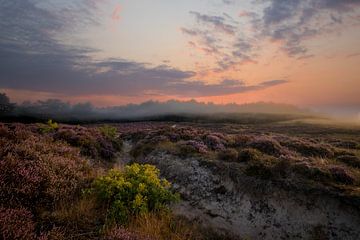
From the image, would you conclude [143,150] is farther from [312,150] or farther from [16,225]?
[16,225]

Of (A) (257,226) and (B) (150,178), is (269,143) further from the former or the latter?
(B) (150,178)

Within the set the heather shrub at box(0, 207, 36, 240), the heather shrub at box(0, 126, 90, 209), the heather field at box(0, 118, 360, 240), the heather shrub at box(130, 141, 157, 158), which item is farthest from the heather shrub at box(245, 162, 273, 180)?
the heather shrub at box(0, 207, 36, 240)

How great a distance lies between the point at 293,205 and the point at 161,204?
615 centimetres

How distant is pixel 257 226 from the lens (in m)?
11.5

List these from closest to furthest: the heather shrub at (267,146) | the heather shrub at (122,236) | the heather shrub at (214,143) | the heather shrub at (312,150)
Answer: the heather shrub at (122,236) → the heather shrub at (267,146) → the heather shrub at (312,150) → the heather shrub at (214,143)

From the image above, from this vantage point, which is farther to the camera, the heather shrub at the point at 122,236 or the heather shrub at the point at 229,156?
the heather shrub at the point at 229,156

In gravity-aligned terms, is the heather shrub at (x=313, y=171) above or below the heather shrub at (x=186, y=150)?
below

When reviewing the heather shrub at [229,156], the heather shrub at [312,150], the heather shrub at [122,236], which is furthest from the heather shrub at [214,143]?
the heather shrub at [122,236]

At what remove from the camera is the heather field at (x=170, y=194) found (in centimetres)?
706

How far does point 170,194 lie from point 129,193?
147 centimetres

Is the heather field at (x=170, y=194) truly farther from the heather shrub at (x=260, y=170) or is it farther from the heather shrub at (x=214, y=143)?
the heather shrub at (x=214, y=143)

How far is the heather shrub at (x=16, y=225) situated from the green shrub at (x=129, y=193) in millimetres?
2131

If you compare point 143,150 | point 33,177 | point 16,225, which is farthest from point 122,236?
point 143,150

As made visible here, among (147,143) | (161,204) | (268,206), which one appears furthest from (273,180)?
(147,143)
